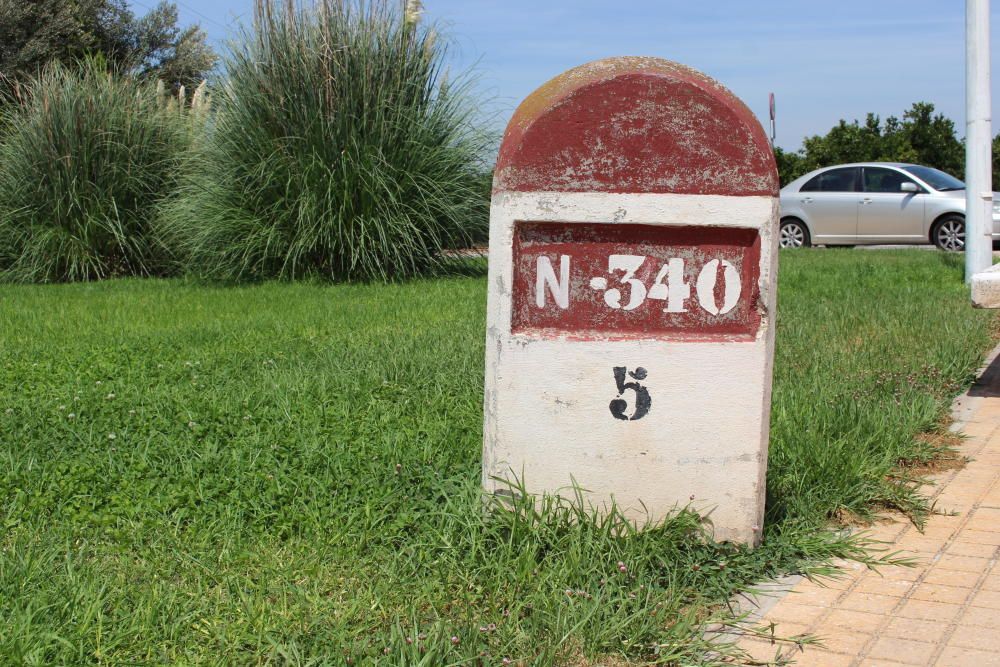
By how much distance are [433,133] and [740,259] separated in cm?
870

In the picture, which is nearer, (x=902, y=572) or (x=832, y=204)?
(x=902, y=572)

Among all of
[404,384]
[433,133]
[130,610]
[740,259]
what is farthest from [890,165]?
[130,610]

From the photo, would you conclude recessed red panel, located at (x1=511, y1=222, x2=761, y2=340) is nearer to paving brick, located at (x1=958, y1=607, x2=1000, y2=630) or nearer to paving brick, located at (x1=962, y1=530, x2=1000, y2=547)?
paving brick, located at (x1=958, y1=607, x2=1000, y2=630)

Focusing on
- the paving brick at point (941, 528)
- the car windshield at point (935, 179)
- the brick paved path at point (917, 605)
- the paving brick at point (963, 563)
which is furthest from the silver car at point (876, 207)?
the paving brick at point (963, 563)

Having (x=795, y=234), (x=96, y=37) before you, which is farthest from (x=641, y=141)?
(x=96, y=37)

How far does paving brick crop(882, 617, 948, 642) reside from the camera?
10.4ft

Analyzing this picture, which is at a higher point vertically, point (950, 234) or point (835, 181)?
point (835, 181)

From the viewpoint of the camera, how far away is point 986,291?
583 cm

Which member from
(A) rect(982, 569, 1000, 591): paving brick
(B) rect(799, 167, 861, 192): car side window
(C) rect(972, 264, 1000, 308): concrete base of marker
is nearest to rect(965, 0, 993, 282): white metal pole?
(C) rect(972, 264, 1000, 308): concrete base of marker

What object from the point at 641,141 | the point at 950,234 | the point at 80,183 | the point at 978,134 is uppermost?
the point at 978,134

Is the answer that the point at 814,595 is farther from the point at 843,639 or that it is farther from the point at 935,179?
the point at 935,179

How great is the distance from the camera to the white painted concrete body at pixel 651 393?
3592 mm

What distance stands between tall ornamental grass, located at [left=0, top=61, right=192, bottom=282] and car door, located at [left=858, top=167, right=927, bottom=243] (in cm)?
1040

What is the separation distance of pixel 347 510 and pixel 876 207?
49.9 ft
